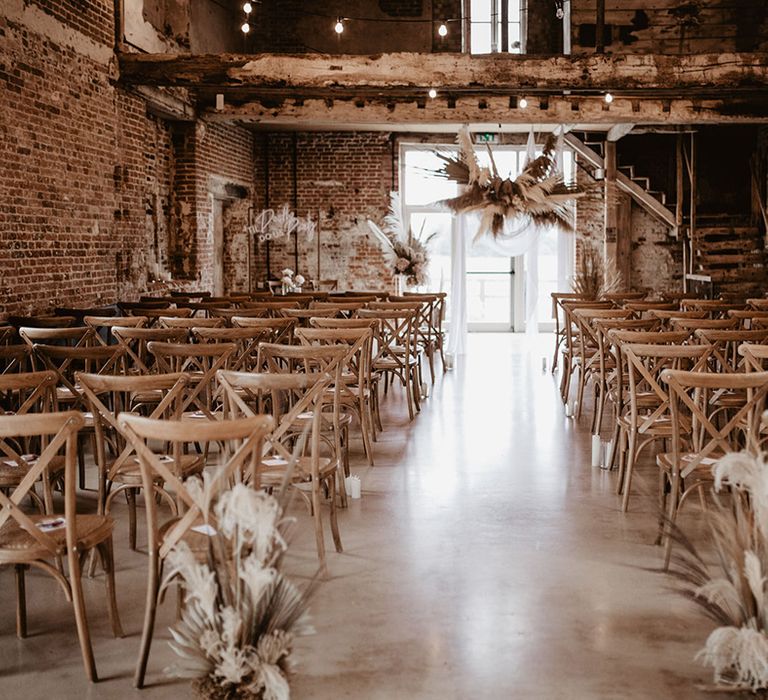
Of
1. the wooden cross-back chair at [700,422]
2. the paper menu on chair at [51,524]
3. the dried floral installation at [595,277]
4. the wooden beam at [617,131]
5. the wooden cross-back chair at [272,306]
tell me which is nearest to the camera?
the paper menu on chair at [51,524]

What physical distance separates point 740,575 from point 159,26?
33.9 ft

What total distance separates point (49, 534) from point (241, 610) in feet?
3.57

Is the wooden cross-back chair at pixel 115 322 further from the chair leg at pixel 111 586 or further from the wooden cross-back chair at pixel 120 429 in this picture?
the chair leg at pixel 111 586

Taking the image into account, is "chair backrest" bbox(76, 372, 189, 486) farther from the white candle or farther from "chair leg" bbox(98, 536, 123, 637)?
the white candle

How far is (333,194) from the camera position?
624 inches

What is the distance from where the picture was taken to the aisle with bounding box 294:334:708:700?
3.04m

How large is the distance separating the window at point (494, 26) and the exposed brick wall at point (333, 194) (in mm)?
2286

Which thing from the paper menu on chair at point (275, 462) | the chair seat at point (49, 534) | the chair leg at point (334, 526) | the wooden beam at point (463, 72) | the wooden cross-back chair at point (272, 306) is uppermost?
the wooden beam at point (463, 72)

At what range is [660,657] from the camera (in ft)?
10.4

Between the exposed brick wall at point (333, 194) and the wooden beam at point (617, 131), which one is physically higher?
the wooden beam at point (617, 131)

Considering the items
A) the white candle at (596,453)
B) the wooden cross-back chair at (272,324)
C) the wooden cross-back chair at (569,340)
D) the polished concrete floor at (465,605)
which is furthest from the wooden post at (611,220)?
the polished concrete floor at (465,605)

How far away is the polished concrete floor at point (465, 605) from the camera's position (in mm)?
3018

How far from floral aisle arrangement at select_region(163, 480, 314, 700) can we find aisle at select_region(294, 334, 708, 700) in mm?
518

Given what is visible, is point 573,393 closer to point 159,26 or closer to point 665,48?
point 159,26
